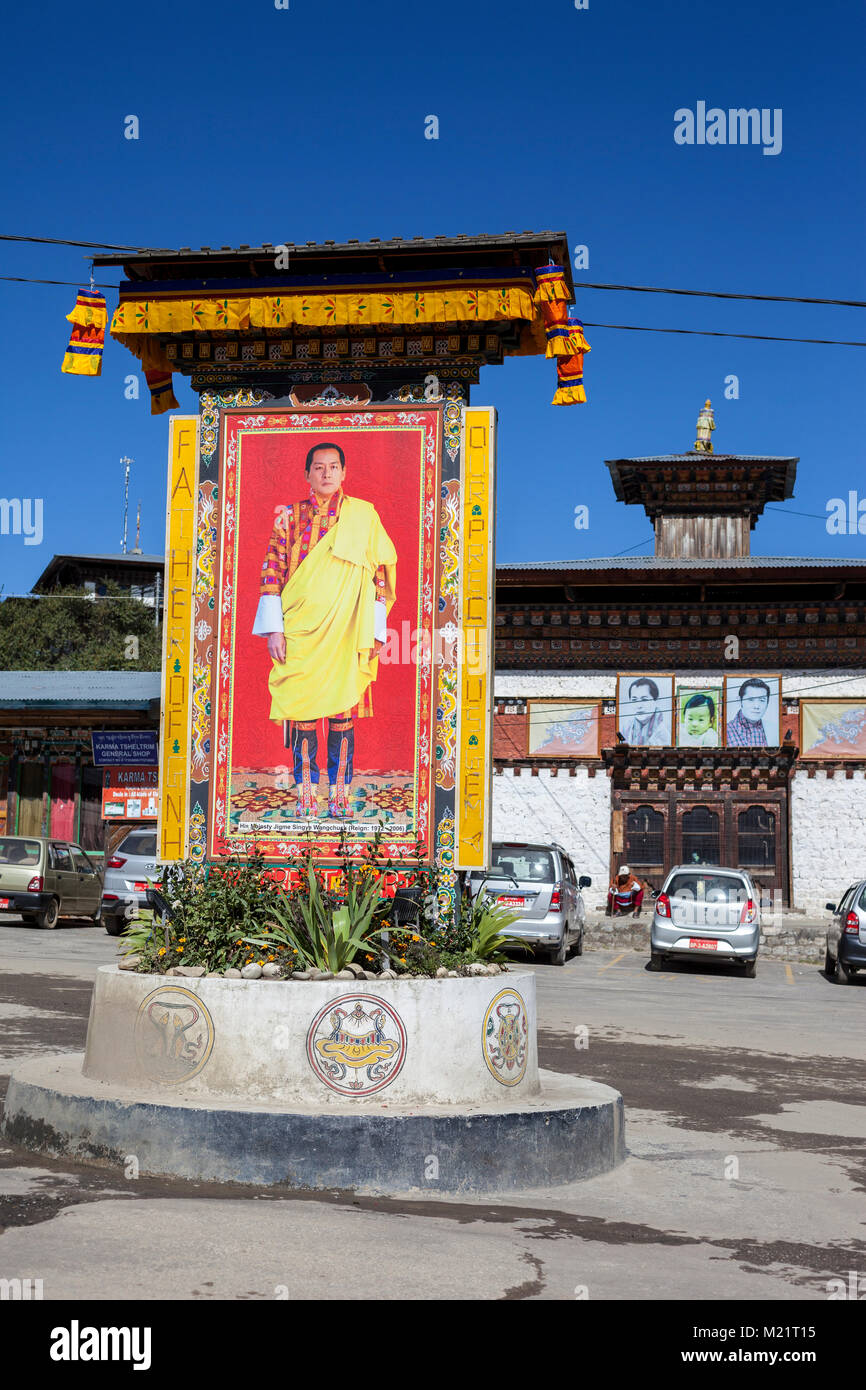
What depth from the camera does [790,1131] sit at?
888 cm

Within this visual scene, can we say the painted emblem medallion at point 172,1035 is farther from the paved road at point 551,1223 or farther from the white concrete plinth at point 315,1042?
the paved road at point 551,1223

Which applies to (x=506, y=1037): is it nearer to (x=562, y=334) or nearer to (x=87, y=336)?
(x=562, y=334)

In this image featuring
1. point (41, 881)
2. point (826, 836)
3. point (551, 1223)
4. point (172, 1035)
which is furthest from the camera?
point (826, 836)

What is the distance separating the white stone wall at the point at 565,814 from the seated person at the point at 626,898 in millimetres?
1196

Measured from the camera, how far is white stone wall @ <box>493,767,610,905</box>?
31.3 metres

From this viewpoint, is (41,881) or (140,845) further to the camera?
(41,881)

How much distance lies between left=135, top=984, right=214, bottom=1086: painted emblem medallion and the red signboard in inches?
917

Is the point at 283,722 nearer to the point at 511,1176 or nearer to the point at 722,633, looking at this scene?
the point at 511,1176

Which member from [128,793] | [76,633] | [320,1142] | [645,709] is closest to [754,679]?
[645,709]

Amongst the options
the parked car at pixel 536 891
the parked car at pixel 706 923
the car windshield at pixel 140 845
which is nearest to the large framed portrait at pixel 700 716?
the parked car at pixel 706 923

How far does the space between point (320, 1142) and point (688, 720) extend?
25.6 m

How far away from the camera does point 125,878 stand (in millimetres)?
22672

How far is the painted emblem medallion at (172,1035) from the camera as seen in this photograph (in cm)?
704

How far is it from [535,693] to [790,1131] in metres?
23.2
